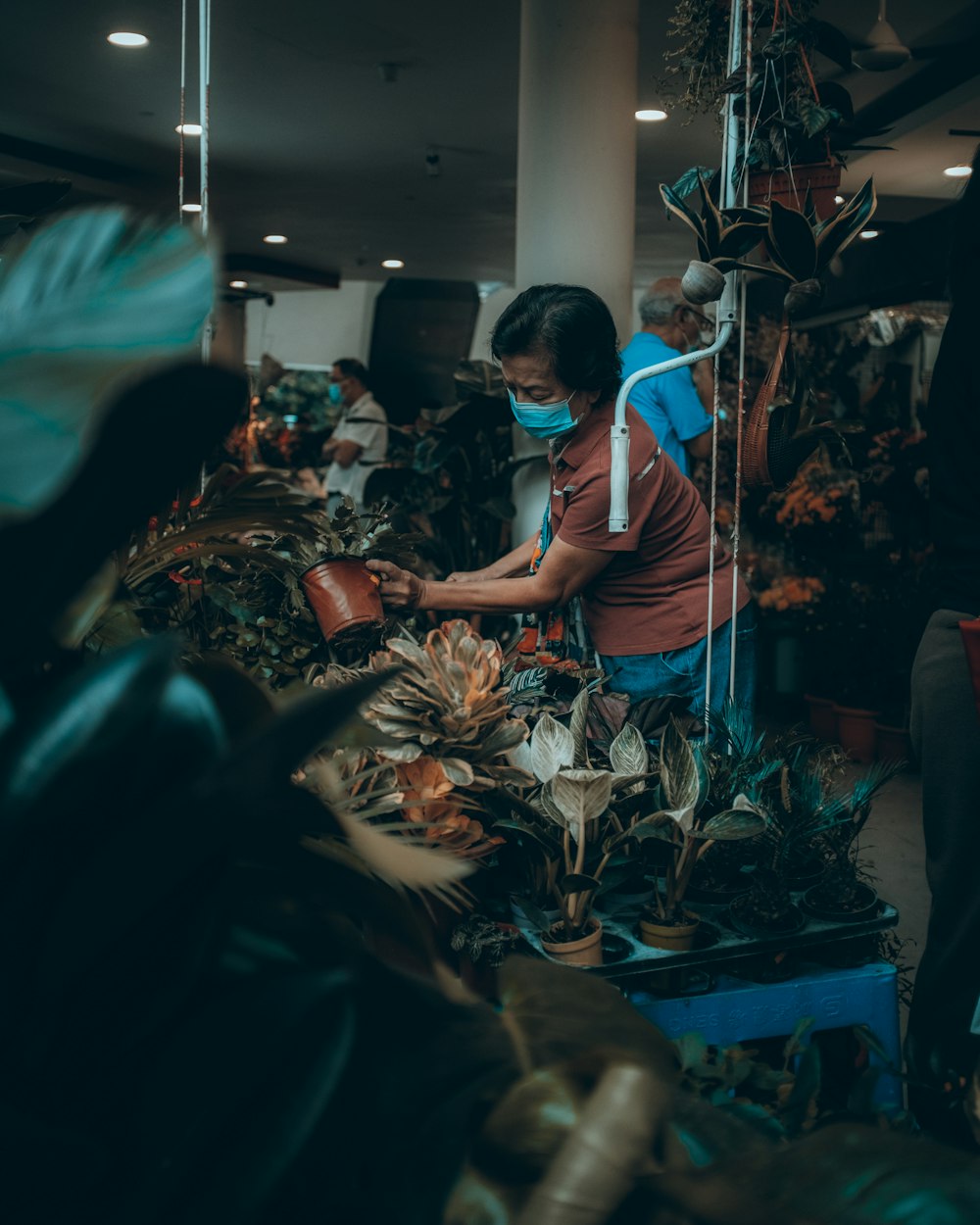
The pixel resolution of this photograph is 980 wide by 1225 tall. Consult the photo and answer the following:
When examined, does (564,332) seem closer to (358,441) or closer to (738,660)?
(738,660)

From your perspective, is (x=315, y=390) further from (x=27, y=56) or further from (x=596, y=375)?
(x=596, y=375)

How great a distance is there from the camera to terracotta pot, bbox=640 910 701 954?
146 centimetres

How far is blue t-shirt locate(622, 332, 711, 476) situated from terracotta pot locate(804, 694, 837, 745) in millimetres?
2544

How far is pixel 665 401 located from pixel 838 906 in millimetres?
2171

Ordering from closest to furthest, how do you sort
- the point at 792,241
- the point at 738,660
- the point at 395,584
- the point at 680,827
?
the point at 680,827, the point at 792,241, the point at 395,584, the point at 738,660

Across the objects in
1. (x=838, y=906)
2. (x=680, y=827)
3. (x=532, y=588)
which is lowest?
(x=838, y=906)

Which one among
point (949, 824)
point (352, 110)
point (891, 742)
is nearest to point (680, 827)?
point (949, 824)

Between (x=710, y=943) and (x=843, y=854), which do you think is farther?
(x=843, y=854)

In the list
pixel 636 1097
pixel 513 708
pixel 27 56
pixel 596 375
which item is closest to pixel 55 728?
pixel 636 1097

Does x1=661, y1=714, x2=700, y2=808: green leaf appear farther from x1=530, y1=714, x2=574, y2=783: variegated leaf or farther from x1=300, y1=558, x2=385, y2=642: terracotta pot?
x1=300, y1=558, x2=385, y2=642: terracotta pot

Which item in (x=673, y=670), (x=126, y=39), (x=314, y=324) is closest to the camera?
(x=673, y=670)

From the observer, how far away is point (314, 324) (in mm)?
14828

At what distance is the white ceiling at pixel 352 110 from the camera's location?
536cm

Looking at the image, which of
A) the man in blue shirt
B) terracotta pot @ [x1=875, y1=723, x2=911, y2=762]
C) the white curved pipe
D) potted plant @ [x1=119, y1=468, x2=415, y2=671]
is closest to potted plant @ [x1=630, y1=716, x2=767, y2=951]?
the white curved pipe
